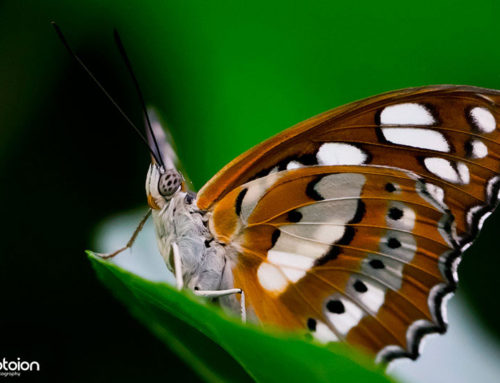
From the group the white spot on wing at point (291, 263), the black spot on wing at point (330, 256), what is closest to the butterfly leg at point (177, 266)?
the white spot on wing at point (291, 263)

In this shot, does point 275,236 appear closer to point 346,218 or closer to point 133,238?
point 346,218

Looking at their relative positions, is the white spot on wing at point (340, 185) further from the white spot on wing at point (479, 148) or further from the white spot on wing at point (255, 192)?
the white spot on wing at point (479, 148)

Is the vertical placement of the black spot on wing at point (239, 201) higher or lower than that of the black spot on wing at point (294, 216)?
higher

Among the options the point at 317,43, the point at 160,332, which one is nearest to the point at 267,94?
the point at 317,43

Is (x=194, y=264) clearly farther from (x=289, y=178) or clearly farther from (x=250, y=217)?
(x=289, y=178)

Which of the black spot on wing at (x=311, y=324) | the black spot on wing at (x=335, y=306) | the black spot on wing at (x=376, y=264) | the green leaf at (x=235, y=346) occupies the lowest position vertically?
the black spot on wing at (x=311, y=324)

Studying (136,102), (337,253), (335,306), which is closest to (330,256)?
(337,253)

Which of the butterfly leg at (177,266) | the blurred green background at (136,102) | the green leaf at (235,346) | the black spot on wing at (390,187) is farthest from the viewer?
the blurred green background at (136,102)
